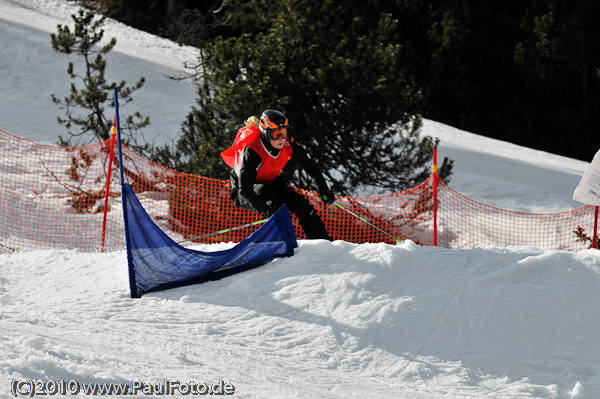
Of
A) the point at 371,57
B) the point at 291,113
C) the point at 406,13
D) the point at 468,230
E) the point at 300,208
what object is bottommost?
the point at 468,230

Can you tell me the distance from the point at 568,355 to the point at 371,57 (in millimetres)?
8206

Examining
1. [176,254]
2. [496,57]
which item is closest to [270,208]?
[176,254]

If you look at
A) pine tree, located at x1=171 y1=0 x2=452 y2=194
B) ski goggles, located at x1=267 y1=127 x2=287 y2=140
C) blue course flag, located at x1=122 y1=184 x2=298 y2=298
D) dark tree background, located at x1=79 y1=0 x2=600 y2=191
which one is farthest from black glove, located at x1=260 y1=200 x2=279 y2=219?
dark tree background, located at x1=79 y1=0 x2=600 y2=191

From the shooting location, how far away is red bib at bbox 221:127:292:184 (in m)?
7.00

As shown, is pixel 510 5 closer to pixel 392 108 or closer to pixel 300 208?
pixel 392 108

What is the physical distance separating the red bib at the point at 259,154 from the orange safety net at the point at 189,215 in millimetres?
3144

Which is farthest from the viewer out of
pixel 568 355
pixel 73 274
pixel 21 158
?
pixel 21 158

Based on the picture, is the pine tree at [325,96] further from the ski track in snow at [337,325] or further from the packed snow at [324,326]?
the ski track in snow at [337,325]

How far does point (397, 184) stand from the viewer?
527 inches

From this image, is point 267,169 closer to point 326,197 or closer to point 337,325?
point 326,197

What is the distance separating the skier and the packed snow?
0.48 metres

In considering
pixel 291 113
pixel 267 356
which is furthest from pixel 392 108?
pixel 267 356

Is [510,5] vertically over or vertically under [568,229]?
over

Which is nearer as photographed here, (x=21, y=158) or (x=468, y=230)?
(x=468, y=230)
